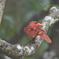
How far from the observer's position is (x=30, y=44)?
3.23ft

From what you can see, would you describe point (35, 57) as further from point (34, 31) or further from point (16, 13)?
point (34, 31)

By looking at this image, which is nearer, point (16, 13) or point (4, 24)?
point (4, 24)

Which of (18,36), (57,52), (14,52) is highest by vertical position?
(18,36)

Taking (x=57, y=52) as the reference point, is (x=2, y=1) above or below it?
below

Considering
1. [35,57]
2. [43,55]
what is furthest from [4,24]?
[35,57]

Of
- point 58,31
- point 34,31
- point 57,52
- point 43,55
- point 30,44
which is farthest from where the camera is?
point 43,55

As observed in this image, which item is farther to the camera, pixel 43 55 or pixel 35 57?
pixel 35 57

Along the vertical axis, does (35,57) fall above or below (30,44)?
above

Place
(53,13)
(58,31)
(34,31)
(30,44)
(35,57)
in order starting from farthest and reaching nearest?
(35,57)
(58,31)
(53,13)
(30,44)
(34,31)

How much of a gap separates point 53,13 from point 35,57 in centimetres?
151

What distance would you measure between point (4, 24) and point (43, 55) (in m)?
0.72

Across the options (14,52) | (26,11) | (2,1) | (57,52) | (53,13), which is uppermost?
(26,11)

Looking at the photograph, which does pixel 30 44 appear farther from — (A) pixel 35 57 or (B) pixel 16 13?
Answer: (A) pixel 35 57

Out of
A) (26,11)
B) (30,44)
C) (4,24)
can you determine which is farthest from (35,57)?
(30,44)
